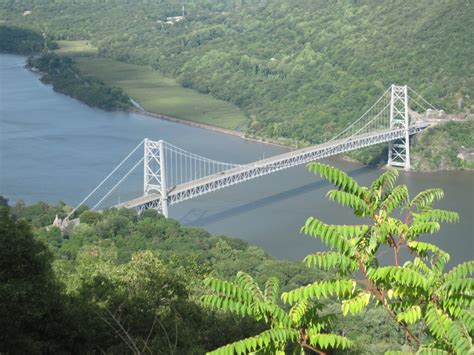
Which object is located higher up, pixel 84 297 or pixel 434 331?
pixel 434 331

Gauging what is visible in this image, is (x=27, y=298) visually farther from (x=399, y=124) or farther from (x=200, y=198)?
(x=399, y=124)

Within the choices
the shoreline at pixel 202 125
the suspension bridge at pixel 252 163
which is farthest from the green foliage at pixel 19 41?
the suspension bridge at pixel 252 163

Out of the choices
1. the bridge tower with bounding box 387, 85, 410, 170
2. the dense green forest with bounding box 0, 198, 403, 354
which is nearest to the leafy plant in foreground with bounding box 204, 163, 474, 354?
the dense green forest with bounding box 0, 198, 403, 354

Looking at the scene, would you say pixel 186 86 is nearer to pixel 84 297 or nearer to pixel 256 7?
pixel 256 7

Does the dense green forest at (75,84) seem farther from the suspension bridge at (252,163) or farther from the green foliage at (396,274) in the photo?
the green foliage at (396,274)

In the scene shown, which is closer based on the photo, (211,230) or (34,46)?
(211,230)

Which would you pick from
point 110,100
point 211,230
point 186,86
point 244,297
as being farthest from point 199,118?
point 244,297

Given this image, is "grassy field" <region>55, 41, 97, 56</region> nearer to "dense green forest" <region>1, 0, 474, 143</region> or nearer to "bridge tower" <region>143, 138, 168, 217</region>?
"dense green forest" <region>1, 0, 474, 143</region>
